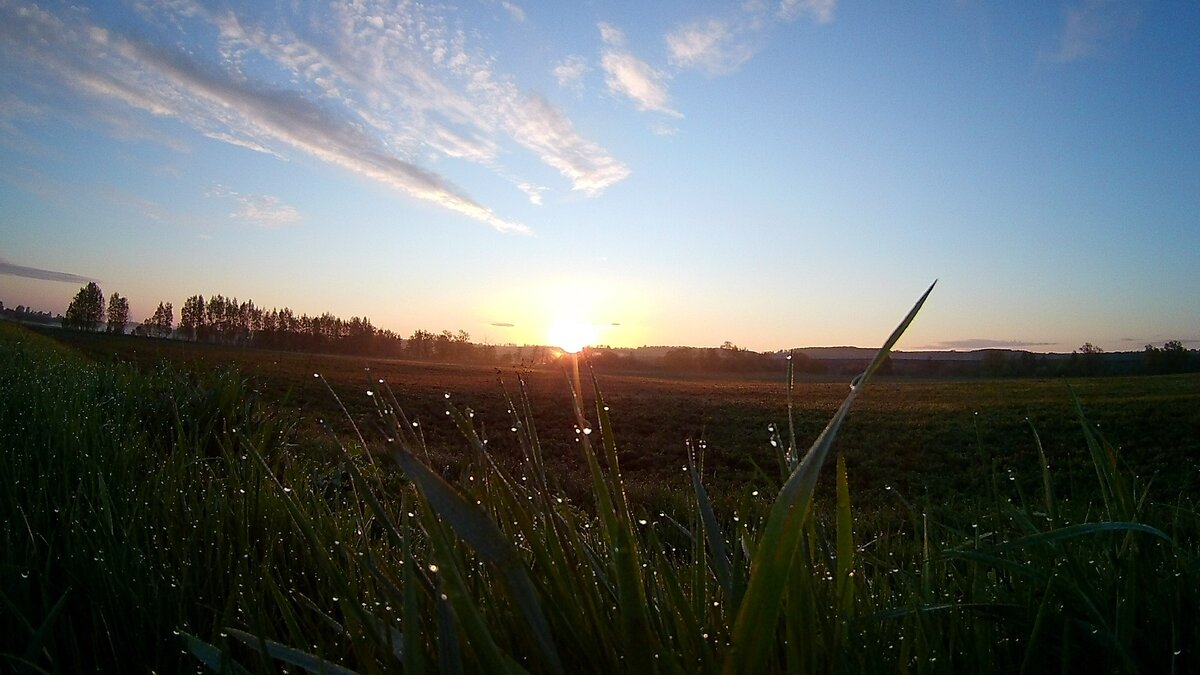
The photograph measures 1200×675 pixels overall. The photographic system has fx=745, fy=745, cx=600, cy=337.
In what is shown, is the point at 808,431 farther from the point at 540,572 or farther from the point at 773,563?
the point at 773,563

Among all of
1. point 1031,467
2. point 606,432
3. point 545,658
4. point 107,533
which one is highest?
point 606,432

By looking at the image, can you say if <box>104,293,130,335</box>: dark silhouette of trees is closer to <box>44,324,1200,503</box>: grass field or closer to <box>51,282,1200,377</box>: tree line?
<box>51,282,1200,377</box>: tree line

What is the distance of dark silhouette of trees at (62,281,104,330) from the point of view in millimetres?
105875

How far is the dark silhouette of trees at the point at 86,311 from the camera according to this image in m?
106

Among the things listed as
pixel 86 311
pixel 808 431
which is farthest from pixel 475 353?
pixel 86 311

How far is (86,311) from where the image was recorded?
10956 cm

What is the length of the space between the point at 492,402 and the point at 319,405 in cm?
651

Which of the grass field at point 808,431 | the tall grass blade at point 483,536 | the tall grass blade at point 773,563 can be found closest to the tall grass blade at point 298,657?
the tall grass blade at point 483,536

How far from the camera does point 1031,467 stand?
13383 mm

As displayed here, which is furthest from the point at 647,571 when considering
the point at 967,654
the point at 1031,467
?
the point at 1031,467

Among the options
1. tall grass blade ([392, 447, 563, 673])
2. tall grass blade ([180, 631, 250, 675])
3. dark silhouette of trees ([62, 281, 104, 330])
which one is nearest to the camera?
tall grass blade ([392, 447, 563, 673])

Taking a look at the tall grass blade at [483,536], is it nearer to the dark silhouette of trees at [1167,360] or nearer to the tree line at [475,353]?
the tree line at [475,353]

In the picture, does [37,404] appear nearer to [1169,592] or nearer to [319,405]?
[1169,592]

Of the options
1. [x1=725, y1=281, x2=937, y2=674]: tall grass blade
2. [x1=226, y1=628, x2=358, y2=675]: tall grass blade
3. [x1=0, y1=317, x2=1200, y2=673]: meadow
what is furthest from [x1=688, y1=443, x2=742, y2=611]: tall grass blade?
[x1=226, y1=628, x2=358, y2=675]: tall grass blade
